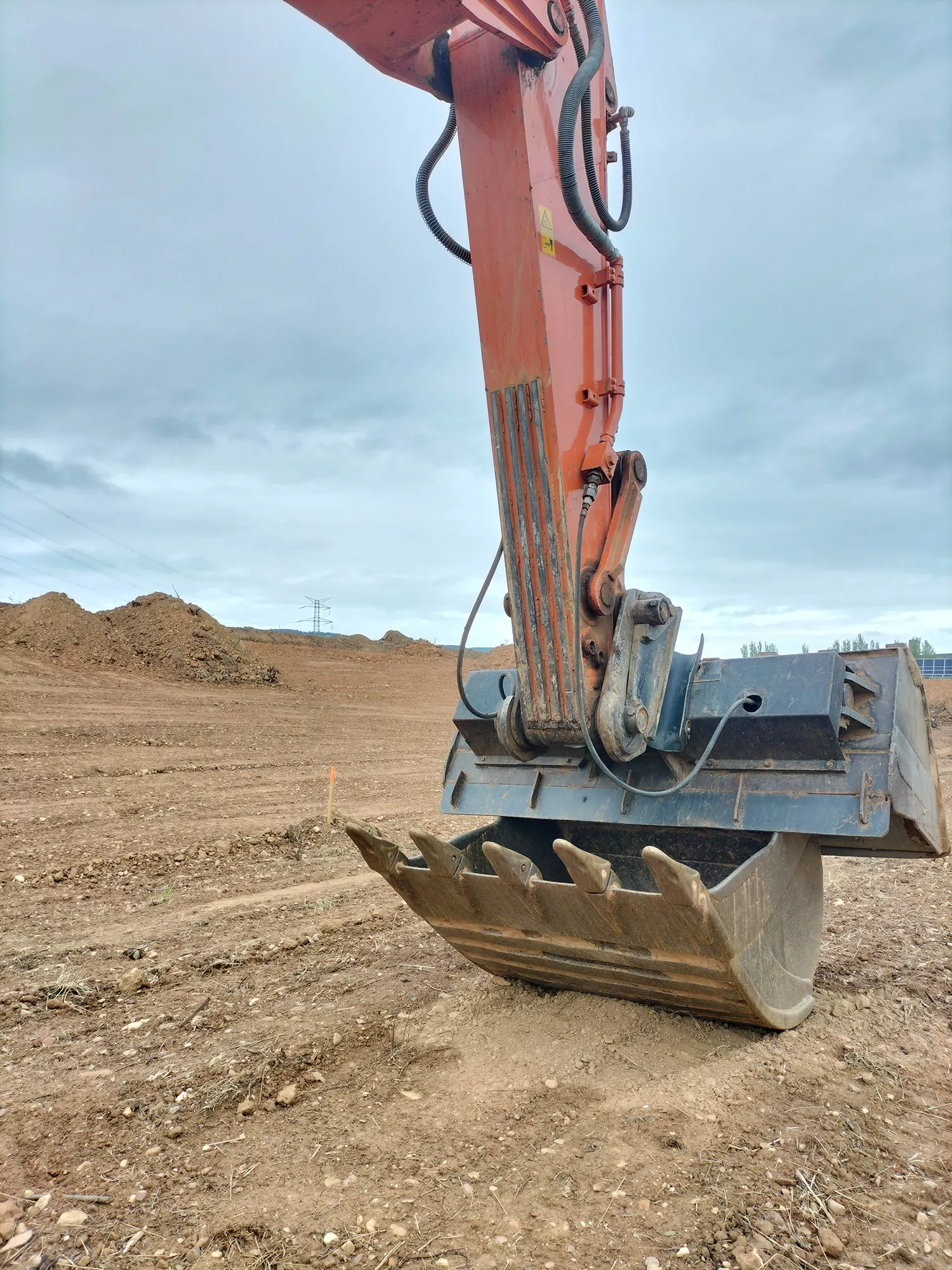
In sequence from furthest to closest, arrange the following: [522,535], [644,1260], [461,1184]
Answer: [522,535] → [461,1184] → [644,1260]

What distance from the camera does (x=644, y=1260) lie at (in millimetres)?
2307

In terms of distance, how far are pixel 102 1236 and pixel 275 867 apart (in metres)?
5.01

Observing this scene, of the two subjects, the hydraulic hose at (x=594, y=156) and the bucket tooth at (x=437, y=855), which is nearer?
the bucket tooth at (x=437, y=855)

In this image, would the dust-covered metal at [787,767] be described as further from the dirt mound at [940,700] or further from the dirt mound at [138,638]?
the dirt mound at [138,638]

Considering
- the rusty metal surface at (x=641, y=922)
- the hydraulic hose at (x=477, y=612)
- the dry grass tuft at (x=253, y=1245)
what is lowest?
the dry grass tuft at (x=253, y=1245)

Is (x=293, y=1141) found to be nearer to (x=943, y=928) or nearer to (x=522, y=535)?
(x=522, y=535)

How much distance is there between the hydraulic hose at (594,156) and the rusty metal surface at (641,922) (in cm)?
261

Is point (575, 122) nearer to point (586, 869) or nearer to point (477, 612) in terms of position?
point (477, 612)

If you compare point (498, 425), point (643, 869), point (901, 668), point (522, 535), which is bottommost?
point (643, 869)

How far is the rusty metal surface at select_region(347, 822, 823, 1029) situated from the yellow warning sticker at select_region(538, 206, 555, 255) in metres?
2.22

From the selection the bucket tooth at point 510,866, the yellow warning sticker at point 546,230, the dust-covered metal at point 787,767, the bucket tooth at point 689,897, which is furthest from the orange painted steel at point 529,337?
the bucket tooth at point 689,897

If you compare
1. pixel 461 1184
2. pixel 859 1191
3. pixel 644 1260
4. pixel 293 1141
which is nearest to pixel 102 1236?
pixel 293 1141

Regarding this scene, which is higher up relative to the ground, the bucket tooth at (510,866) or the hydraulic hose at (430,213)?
the hydraulic hose at (430,213)

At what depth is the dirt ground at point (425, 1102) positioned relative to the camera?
A: 2.44 meters
